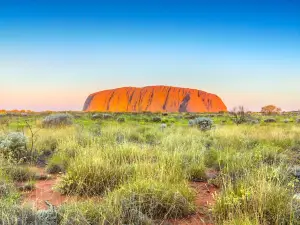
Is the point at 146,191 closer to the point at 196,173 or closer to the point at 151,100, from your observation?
the point at 196,173

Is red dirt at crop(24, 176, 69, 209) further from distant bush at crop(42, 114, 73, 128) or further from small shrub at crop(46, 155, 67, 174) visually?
distant bush at crop(42, 114, 73, 128)

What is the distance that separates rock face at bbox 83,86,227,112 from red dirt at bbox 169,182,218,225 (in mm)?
104631

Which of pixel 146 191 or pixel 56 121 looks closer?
pixel 146 191

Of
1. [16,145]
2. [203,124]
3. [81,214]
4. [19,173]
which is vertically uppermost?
[203,124]

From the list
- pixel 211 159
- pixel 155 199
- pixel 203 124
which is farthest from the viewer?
pixel 203 124

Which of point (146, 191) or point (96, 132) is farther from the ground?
point (96, 132)

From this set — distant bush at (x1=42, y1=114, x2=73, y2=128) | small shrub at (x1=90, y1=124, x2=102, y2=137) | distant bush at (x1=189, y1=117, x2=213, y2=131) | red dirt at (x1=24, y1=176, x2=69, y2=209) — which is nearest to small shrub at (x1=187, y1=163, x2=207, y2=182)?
red dirt at (x1=24, y1=176, x2=69, y2=209)

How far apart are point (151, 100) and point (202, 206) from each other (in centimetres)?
11420

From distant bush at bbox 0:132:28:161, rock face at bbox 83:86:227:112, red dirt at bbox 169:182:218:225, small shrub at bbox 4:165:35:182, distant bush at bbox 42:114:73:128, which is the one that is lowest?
red dirt at bbox 169:182:218:225

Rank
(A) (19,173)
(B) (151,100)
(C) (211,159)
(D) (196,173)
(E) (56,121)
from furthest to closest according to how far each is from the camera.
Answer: (B) (151,100), (E) (56,121), (C) (211,159), (A) (19,173), (D) (196,173)

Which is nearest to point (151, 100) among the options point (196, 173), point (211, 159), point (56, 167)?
point (211, 159)

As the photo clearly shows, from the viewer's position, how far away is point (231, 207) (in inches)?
150

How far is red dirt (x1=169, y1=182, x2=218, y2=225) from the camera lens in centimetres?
417

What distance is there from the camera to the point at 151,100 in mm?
118812
